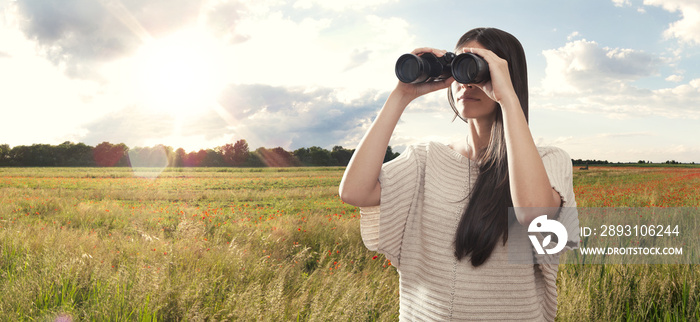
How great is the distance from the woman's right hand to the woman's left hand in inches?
9.3

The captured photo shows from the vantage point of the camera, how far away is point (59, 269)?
12.4ft

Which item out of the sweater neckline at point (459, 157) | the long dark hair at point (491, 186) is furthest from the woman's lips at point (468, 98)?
the sweater neckline at point (459, 157)

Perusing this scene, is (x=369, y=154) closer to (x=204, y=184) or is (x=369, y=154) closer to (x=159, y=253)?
(x=159, y=253)

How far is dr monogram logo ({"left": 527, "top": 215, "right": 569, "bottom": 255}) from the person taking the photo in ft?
5.16

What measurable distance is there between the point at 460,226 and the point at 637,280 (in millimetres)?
3310

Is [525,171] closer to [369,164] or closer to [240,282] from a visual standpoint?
[369,164]

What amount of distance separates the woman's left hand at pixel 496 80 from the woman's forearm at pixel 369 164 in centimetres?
37

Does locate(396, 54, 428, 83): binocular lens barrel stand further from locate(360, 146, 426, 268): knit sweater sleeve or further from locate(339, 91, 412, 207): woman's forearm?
locate(360, 146, 426, 268): knit sweater sleeve

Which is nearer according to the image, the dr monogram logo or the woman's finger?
the dr monogram logo

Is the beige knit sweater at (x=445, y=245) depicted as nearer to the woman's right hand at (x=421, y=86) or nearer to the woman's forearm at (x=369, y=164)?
the woman's forearm at (x=369, y=164)

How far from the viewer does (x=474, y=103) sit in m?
1.74

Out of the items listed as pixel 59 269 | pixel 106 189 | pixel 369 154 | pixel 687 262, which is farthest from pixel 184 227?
pixel 106 189

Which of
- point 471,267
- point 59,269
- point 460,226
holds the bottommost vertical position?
point 59,269

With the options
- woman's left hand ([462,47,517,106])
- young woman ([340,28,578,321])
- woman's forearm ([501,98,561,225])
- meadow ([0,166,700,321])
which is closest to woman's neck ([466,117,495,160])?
young woman ([340,28,578,321])
